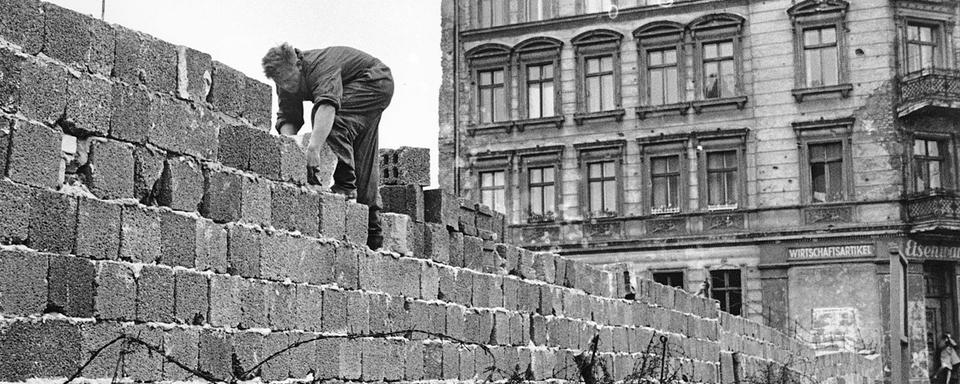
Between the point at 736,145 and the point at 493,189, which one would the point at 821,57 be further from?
the point at 493,189

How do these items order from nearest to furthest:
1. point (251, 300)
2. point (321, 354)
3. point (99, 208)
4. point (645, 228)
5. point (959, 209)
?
1. point (99, 208)
2. point (251, 300)
3. point (321, 354)
4. point (959, 209)
5. point (645, 228)

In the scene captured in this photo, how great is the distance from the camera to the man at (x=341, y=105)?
978cm

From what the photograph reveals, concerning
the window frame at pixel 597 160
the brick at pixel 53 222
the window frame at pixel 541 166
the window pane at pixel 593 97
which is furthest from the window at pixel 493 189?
the brick at pixel 53 222

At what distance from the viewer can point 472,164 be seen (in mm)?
34688

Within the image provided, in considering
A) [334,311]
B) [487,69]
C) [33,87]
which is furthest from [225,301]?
[487,69]

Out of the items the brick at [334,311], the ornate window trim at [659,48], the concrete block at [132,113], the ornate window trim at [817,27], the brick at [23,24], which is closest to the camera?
the brick at [23,24]

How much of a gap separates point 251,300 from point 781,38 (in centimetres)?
2535

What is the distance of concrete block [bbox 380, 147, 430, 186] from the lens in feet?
38.9

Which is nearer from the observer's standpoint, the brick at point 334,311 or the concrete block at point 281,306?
the concrete block at point 281,306

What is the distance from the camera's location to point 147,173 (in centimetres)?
756

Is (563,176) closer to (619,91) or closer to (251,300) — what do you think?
(619,91)

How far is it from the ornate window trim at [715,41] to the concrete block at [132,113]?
1022 inches

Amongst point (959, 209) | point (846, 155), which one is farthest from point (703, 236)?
point (959, 209)

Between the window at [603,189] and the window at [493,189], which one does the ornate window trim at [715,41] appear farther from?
the window at [493,189]
